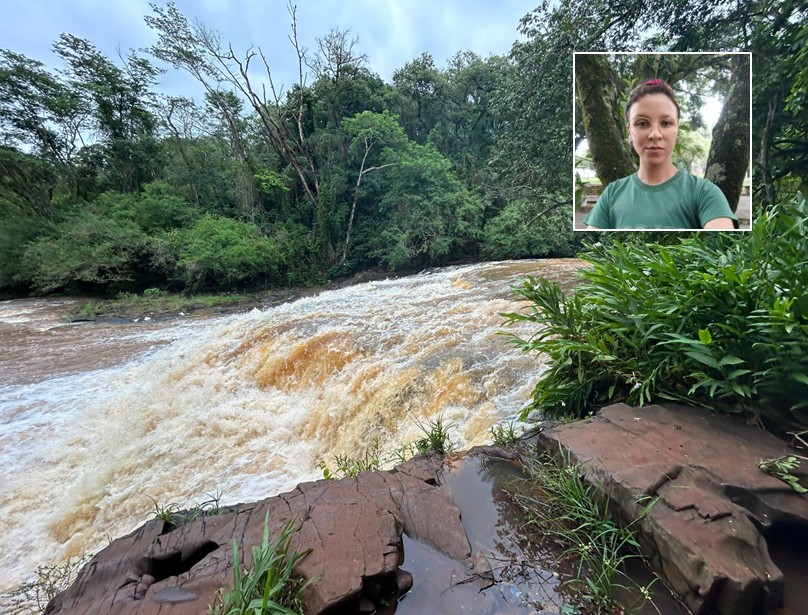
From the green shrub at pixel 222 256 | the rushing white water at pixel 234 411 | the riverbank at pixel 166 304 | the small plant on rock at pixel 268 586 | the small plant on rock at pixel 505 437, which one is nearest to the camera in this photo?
the small plant on rock at pixel 268 586

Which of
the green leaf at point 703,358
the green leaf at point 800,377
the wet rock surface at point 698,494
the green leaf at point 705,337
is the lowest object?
the wet rock surface at point 698,494

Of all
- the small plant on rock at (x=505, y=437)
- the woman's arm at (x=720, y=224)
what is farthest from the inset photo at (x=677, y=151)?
the small plant on rock at (x=505, y=437)

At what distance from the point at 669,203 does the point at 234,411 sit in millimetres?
4311

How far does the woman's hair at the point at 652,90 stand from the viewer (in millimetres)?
1845

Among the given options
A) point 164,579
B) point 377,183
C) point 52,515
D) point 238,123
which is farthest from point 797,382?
point 238,123

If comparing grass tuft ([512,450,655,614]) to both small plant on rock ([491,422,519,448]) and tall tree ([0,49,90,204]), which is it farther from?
Result: tall tree ([0,49,90,204])

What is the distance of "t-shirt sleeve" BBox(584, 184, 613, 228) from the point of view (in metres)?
2.06

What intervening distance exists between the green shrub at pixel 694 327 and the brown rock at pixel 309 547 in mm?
1055

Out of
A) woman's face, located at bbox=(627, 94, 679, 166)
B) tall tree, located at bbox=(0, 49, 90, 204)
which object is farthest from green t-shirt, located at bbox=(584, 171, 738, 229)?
tall tree, located at bbox=(0, 49, 90, 204)

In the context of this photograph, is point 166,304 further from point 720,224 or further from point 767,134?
point 767,134

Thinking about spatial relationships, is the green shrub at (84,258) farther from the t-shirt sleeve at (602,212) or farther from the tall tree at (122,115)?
the t-shirt sleeve at (602,212)

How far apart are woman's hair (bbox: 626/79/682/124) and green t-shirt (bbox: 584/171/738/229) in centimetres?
34

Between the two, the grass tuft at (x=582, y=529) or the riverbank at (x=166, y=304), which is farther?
the riverbank at (x=166, y=304)

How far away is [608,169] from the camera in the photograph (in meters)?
2.16
